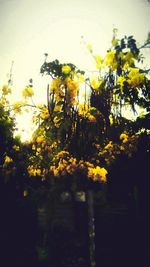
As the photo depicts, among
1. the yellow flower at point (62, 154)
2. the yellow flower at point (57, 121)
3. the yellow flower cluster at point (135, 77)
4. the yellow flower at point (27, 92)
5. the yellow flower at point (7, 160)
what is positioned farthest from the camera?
the yellow flower at point (7, 160)

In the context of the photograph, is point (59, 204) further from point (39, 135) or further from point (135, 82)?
point (135, 82)

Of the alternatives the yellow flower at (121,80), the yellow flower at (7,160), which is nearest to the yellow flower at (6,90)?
the yellow flower at (7,160)

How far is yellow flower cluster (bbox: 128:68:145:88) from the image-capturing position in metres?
4.31

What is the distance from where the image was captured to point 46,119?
198 inches

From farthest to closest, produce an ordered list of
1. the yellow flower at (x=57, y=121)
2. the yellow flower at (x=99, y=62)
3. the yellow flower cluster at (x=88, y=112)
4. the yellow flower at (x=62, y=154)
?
the yellow flower at (x=62, y=154) < the yellow flower at (x=99, y=62) < the yellow flower cluster at (x=88, y=112) < the yellow flower at (x=57, y=121)

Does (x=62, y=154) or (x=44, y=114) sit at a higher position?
(x=44, y=114)

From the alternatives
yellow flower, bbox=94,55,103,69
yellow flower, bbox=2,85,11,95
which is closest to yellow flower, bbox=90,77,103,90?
yellow flower, bbox=94,55,103,69

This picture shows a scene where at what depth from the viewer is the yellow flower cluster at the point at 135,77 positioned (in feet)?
14.2

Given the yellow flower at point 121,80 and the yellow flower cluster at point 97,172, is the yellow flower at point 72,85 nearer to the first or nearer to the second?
the yellow flower at point 121,80

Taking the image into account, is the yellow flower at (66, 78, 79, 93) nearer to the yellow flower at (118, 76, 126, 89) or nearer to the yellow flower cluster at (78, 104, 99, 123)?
the yellow flower cluster at (78, 104, 99, 123)

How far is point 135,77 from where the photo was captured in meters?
4.32

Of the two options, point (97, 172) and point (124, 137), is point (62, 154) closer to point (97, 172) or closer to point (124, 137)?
point (97, 172)

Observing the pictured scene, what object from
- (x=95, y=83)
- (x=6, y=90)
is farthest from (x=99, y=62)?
(x=6, y=90)

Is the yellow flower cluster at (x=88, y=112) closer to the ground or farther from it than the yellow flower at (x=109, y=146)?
farther from it
